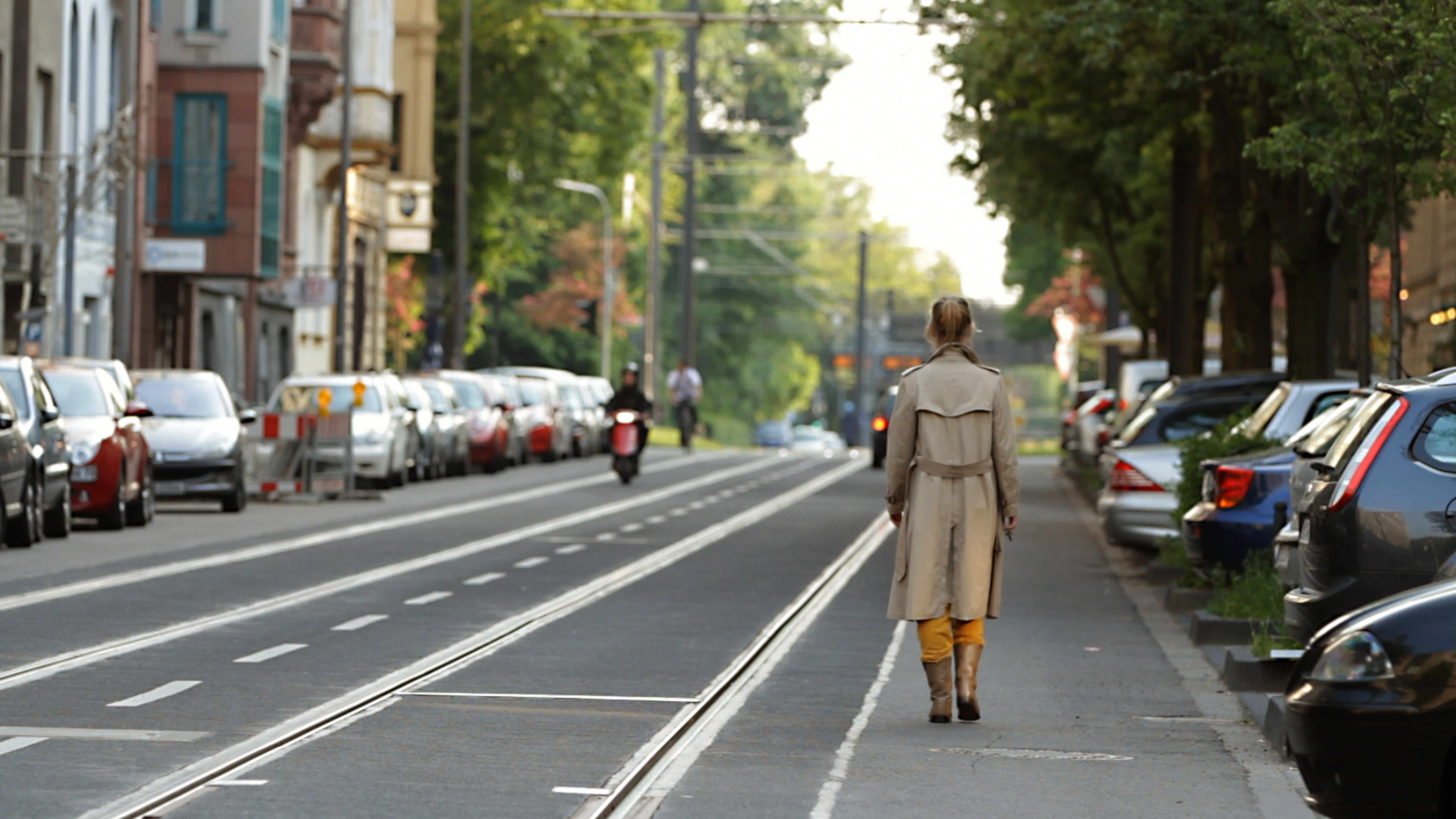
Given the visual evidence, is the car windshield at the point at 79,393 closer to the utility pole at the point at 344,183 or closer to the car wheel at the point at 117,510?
the car wheel at the point at 117,510

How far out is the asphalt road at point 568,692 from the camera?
29.7 ft

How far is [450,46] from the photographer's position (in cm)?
6338

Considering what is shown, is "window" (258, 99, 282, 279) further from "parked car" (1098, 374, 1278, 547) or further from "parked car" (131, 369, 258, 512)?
"parked car" (1098, 374, 1278, 547)

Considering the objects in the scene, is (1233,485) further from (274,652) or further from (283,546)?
(283,546)

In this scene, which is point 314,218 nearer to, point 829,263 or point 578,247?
point 578,247

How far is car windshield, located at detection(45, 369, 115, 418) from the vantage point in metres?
24.8

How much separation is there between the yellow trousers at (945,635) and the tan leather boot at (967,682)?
0.12ft

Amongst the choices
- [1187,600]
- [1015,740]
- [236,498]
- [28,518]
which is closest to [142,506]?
[236,498]

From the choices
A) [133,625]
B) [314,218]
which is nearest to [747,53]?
[314,218]

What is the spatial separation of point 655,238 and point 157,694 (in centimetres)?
5355

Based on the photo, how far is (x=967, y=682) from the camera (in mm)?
11242

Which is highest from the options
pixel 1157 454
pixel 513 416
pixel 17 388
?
pixel 17 388


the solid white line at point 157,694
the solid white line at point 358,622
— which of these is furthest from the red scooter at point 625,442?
the solid white line at point 157,694

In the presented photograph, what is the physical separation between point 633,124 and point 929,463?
53092 mm
